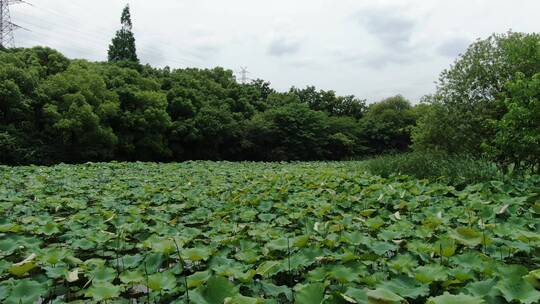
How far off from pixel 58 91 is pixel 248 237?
17.5 meters

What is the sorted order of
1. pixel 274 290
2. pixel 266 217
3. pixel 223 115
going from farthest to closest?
pixel 223 115 → pixel 266 217 → pixel 274 290

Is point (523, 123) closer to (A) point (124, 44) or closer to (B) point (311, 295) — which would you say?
(B) point (311, 295)

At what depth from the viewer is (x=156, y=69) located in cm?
2662

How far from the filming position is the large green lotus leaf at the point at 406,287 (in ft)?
5.23

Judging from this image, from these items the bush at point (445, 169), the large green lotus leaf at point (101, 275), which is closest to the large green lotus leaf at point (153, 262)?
the large green lotus leaf at point (101, 275)

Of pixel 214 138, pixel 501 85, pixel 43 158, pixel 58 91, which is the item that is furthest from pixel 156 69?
pixel 501 85

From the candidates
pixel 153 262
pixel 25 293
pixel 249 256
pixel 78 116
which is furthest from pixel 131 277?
pixel 78 116

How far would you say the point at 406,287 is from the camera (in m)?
1.71

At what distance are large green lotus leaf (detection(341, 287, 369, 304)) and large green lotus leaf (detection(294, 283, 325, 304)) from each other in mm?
89

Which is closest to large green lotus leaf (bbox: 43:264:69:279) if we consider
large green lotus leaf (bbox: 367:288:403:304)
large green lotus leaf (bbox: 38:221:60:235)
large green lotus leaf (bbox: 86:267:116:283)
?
large green lotus leaf (bbox: 86:267:116:283)

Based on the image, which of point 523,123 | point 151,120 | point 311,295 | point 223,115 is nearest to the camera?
point 311,295

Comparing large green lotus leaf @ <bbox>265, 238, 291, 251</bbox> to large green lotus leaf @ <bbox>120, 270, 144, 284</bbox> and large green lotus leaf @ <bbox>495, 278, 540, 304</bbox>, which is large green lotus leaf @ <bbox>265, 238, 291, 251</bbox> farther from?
large green lotus leaf @ <bbox>495, 278, 540, 304</bbox>

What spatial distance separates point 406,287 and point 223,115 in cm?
2298

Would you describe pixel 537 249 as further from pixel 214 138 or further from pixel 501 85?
pixel 214 138
